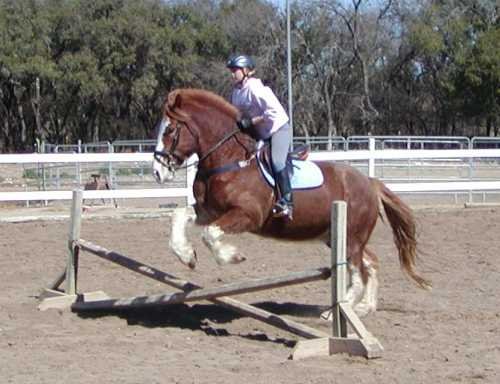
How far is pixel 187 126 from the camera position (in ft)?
27.2

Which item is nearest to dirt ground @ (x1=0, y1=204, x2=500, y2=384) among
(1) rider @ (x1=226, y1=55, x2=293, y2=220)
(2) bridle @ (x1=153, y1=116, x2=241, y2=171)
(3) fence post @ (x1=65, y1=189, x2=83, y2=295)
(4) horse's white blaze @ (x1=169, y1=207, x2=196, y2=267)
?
(3) fence post @ (x1=65, y1=189, x2=83, y2=295)

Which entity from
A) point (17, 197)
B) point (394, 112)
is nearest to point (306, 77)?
point (394, 112)

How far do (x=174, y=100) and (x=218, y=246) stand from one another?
4.83ft

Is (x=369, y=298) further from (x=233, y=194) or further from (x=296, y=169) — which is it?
(x=233, y=194)

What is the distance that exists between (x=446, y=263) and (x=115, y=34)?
157 ft

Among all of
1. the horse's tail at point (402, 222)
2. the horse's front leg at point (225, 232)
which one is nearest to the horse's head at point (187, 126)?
the horse's front leg at point (225, 232)

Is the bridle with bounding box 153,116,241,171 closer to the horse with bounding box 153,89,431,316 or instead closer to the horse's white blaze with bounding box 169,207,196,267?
the horse with bounding box 153,89,431,316

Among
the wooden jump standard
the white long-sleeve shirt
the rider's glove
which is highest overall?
the white long-sleeve shirt

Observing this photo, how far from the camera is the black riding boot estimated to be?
27.6ft

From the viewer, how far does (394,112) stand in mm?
61938

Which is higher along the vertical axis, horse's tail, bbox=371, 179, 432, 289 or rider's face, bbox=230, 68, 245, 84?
rider's face, bbox=230, 68, 245, 84

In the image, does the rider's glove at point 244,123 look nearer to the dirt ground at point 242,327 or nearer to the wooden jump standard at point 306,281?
the wooden jump standard at point 306,281

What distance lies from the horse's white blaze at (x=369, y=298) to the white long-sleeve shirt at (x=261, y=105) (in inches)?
69.1

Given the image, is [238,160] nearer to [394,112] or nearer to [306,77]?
[306,77]
